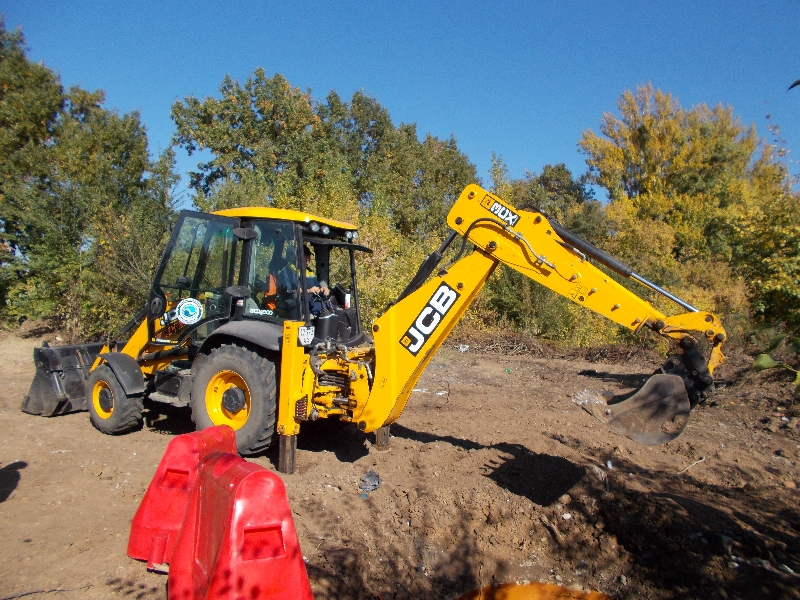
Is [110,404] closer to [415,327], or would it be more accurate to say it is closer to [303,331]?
[303,331]

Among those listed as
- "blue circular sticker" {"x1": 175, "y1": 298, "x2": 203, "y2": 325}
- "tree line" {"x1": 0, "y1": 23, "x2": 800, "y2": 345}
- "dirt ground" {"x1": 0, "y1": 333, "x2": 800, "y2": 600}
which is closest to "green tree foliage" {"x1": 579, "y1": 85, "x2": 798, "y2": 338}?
"tree line" {"x1": 0, "y1": 23, "x2": 800, "y2": 345}

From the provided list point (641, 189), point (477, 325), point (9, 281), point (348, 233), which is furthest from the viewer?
point (641, 189)

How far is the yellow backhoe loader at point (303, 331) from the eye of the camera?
15.5ft

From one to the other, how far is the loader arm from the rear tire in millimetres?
2833

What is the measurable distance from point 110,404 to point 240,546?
14.5 feet

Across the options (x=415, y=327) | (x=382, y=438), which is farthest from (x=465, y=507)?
(x=382, y=438)

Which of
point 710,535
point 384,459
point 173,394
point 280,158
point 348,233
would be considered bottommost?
point 710,535

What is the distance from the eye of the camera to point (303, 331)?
5.39 meters

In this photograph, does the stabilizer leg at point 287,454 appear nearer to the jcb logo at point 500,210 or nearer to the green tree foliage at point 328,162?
the jcb logo at point 500,210

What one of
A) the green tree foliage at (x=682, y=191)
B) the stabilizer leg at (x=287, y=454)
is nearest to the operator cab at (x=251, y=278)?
the stabilizer leg at (x=287, y=454)

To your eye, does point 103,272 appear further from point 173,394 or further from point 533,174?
point 533,174

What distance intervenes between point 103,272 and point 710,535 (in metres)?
12.3

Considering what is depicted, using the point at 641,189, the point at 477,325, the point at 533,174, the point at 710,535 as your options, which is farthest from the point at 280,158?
the point at 710,535

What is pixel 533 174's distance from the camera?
36125 mm
